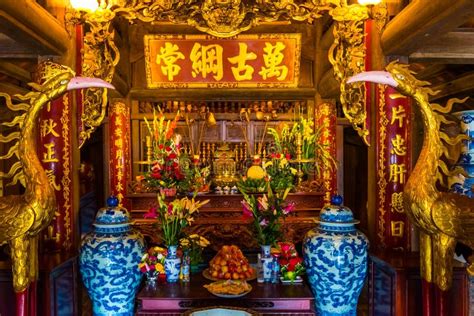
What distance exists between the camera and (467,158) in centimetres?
264

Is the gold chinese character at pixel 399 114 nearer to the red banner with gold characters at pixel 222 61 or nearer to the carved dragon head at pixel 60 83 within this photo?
the carved dragon head at pixel 60 83

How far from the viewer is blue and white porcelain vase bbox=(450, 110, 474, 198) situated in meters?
2.63

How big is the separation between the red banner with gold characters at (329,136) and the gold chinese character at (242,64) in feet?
3.72

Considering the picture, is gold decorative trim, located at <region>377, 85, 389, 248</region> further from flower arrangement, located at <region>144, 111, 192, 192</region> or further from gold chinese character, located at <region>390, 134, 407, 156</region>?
flower arrangement, located at <region>144, 111, 192, 192</region>

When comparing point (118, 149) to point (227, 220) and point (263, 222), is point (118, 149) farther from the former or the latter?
point (263, 222)

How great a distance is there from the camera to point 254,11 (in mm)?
2939

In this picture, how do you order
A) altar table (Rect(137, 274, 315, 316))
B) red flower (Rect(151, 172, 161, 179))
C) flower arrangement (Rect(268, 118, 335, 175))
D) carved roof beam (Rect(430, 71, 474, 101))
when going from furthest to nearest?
flower arrangement (Rect(268, 118, 335, 175)) < carved roof beam (Rect(430, 71, 474, 101)) < red flower (Rect(151, 172, 161, 179)) < altar table (Rect(137, 274, 315, 316))

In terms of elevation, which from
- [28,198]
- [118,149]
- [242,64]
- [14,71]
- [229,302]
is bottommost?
[229,302]

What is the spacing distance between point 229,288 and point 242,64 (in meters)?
3.63

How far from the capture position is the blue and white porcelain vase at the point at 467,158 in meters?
2.63

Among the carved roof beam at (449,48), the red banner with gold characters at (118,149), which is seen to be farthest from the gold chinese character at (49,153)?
the red banner with gold characters at (118,149)

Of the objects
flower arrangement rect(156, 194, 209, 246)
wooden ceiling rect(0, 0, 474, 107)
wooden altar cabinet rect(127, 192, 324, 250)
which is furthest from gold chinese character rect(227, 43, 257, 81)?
flower arrangement rect(156, 194, 209, 246)

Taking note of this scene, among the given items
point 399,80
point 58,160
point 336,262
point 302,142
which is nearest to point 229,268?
point 336,262

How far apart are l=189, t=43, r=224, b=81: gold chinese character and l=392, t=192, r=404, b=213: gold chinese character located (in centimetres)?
324
